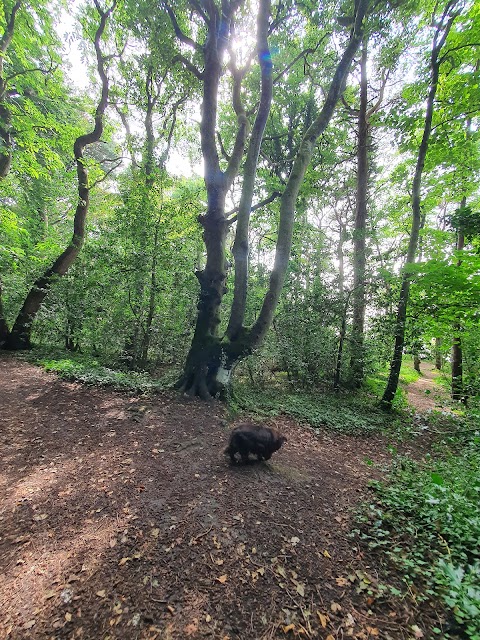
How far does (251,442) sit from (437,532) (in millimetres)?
2151

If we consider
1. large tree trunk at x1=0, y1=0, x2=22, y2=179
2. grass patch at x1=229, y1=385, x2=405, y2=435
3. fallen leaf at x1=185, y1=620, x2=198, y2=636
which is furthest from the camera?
large tree trunk at x1=0, y1=0, x2=22, y2=179

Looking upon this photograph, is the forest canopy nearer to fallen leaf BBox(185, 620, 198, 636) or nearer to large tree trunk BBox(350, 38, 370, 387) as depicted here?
large tree trunk BBox(350, 38, 370, 387)

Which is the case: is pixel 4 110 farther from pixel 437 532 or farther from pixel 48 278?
pixel 437 532

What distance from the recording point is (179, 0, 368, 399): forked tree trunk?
20.0 ft

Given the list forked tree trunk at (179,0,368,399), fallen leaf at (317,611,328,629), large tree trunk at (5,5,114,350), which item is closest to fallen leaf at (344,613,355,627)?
fallen leaf at (317,611,328,629)

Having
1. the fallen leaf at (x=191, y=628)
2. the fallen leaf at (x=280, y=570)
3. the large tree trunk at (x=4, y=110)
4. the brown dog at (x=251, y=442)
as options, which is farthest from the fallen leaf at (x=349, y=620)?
the large tree trunk at (x=4, y=110)

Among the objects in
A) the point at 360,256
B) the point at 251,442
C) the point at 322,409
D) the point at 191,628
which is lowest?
the point at 191,628

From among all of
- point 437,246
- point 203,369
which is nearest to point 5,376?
point 203,369

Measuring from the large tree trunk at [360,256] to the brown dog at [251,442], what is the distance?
17.7 ft

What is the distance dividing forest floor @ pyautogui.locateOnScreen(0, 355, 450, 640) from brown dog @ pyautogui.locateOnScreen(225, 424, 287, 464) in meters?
0.24

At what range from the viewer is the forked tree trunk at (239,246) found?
6.10 metres

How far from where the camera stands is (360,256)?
9102mm

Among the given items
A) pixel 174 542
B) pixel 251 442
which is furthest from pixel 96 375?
pixel 174 542

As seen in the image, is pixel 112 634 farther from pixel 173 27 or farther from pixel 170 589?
pixel 173 27
